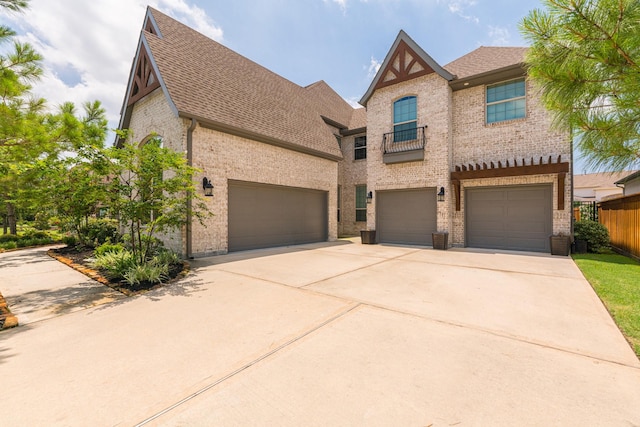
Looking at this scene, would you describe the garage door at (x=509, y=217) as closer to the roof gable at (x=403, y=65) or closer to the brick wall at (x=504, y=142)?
the brick wall at (x=504, y=142)

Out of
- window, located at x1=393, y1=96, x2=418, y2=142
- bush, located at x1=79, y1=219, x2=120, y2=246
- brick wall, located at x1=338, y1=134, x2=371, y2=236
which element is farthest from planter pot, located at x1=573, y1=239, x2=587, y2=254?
bush, located at x1=79, y1=219, x2=120, y2=246

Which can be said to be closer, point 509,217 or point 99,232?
point 509,217

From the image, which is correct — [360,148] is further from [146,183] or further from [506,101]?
[146,183]

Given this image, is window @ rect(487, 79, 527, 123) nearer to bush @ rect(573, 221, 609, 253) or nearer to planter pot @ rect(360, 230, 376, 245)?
bush @ rect(573, 221, 609, 253)

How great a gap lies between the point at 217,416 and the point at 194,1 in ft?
36.6

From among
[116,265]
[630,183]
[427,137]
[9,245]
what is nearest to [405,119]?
[427,137]

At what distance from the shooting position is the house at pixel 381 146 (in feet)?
30.1

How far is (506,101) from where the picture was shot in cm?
1050

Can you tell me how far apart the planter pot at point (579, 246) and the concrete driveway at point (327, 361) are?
21.4 feet

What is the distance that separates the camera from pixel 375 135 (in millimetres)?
12922

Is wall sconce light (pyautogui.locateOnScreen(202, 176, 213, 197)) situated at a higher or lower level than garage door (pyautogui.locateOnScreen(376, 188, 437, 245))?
higher

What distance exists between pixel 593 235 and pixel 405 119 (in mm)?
8131

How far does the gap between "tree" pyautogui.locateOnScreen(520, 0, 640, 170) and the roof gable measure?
8335mm

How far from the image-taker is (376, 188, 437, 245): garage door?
11.6m
